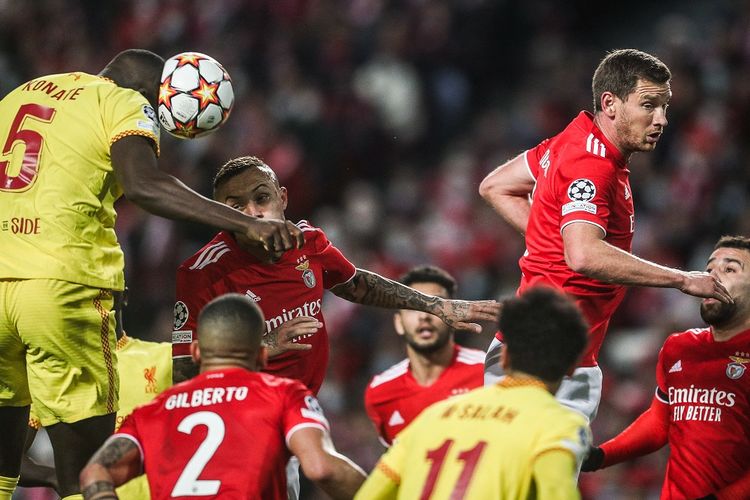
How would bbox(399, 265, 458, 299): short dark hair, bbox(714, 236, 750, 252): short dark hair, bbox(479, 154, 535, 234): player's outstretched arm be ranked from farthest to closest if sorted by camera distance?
bbox(399, 265, 458, 299): short dark hair
bbox(479, 154, 535, 234): player's outstretched arm
bbox(714, 236, 750, 252): short dark hair

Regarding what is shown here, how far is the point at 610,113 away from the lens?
240 inches

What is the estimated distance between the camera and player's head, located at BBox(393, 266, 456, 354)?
8.46m

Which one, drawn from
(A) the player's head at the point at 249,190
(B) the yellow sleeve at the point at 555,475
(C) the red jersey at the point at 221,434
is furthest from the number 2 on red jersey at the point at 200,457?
(A) the player's head at the point at 249,190

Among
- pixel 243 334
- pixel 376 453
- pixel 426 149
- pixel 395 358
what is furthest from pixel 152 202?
pixel 426 149

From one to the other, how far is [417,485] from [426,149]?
Result: 10.4m

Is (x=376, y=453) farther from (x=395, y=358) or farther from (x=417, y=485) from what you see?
(x=417, y=485)

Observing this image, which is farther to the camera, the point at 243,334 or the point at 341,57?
the point at 341,57

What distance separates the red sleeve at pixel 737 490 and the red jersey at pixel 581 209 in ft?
3.26

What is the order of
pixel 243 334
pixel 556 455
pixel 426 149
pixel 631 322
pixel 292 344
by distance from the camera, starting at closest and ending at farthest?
1. pixel 556 455
2. pixel 243 334
3. pixel 292 344
4. pixel 631 322
5. pixel 426 149

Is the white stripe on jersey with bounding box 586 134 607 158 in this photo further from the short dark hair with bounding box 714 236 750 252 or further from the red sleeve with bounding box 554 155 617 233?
the short dark hair with bounding box 714 236 750 252

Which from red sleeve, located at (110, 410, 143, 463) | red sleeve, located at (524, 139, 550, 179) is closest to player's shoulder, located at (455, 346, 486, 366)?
red sleeve, located at (524, 139, 550, 179)

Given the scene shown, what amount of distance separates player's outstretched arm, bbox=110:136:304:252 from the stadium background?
5.78 m

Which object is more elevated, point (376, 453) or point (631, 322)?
point (631, 322)

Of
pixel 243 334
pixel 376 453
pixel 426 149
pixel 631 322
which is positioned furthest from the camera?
pixel 426 149
